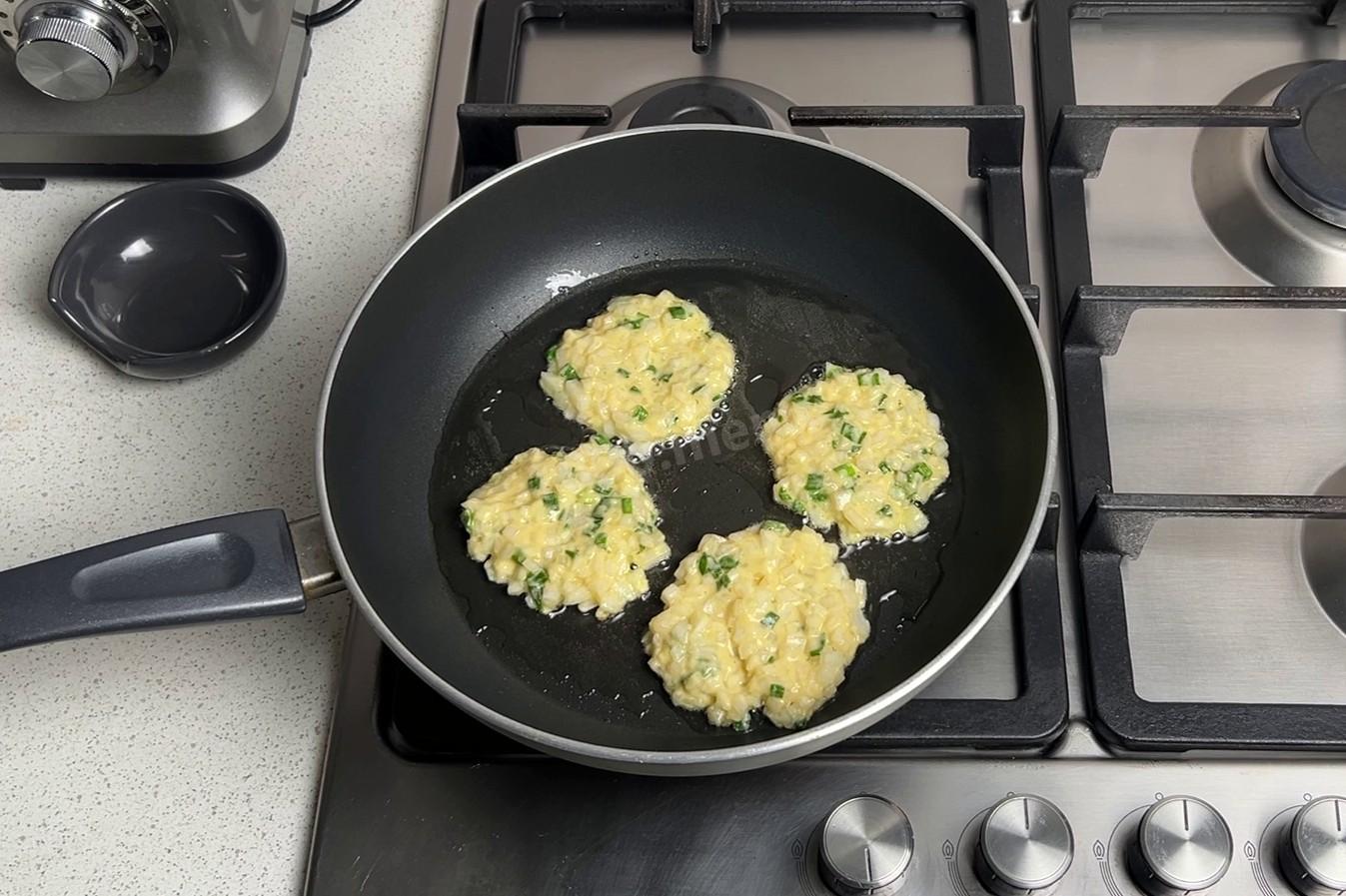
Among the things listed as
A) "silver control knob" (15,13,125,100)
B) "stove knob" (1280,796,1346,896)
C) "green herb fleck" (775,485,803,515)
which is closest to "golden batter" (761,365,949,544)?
"green herb fleck" (775,485,803,515)

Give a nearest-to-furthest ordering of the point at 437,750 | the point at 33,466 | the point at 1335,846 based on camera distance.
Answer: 1. the point at 1335,846
2. the point at 437,750
3. the point at 33,466

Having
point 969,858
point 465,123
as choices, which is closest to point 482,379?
point 465,123

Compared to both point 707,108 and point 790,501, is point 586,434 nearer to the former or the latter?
point 790,501

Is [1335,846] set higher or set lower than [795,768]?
higher

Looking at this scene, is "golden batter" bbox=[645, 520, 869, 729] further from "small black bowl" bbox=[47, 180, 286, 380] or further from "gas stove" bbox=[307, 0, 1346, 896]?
"small black bowl" bbox=[47, 180, 286, 380]

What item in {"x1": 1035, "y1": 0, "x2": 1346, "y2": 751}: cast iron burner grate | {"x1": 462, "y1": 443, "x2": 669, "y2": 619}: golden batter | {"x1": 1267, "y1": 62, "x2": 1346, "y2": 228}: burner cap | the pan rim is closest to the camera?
the pan rim

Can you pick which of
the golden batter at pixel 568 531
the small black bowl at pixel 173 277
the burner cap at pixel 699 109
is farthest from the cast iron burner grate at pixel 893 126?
the small black bowl at pixel 173 277

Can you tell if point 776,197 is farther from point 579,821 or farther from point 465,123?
point 579,821
